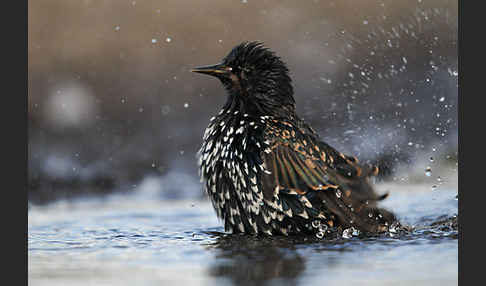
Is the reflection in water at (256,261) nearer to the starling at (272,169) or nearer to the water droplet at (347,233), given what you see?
the starling at (272,169)

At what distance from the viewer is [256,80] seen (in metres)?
5.62

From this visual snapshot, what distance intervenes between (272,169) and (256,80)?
2.79 feet

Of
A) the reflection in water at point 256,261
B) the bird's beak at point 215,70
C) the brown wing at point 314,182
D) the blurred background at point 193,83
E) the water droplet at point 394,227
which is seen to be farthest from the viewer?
the blurred background at point 193,83

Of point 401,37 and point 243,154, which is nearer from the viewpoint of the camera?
point 243,154

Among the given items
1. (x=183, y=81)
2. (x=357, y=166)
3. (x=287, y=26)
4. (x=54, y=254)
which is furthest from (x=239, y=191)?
(x=287, y=26)

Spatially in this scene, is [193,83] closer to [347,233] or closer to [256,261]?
[347,233]

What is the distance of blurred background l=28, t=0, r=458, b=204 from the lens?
8.50 metres

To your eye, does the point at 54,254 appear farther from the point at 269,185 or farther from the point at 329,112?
the point at 329,112

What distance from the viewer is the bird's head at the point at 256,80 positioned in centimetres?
558

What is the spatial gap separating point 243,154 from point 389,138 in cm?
305

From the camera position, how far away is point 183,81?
34.4ft

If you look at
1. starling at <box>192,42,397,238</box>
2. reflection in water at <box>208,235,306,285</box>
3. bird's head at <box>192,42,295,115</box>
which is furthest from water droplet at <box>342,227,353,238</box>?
bird's head at <box>192,42,295,115</box>

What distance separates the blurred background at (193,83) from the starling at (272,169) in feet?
7.23

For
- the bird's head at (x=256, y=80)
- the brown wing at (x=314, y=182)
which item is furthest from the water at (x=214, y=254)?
the bird's head at (x=256, y=80)
